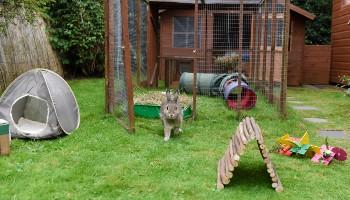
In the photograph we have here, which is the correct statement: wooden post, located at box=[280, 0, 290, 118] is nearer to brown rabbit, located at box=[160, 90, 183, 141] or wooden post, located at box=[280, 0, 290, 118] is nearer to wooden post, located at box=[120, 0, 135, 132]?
brown rabbit, located at box=[160, 90, 183, 141]

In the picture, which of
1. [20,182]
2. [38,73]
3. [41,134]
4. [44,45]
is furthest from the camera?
[44,45]

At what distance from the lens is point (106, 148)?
5.36 metres

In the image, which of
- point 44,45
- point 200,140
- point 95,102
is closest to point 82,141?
point 200,140

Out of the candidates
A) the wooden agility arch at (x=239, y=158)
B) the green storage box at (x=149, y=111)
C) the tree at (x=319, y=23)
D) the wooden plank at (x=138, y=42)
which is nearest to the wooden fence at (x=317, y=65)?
the tree at (x=319, y=23)

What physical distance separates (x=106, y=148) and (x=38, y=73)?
1.71m

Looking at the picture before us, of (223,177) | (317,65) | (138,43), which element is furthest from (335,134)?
(317,65)

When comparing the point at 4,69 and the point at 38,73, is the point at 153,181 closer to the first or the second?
the point at 38,73

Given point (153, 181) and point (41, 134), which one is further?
point (41, 134)

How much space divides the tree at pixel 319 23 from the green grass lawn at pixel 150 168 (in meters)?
14.9

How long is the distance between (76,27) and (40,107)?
5941 mm

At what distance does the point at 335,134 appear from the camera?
6691mm

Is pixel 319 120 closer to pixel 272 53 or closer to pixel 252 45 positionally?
pixel 272 53

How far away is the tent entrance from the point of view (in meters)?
6.26

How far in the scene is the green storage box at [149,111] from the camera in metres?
7.38
